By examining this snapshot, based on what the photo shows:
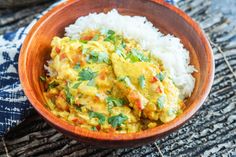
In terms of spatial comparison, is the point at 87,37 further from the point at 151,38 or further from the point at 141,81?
the point at 141,81

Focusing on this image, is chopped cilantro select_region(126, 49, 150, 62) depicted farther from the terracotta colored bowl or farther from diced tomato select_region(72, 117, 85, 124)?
diced tomato select_region(72, 117, 85, 124)

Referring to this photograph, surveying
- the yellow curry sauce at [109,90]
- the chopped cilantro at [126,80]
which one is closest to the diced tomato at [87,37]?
the yellow curry sauce at [109,90]

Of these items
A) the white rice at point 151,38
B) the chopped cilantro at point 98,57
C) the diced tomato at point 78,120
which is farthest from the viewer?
the white rice at point 151,38

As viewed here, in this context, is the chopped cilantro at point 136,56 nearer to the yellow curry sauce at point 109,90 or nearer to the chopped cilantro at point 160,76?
the yellow curry sauce at point 109,90

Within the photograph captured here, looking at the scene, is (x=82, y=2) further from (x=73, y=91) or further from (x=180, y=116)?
(x=180, y=116)

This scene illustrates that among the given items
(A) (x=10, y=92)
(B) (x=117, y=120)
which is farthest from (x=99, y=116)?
(A) (x=10, y=92)

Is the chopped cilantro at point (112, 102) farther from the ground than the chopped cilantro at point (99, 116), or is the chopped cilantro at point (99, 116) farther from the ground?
the chopped cilantro at point (112, 102)

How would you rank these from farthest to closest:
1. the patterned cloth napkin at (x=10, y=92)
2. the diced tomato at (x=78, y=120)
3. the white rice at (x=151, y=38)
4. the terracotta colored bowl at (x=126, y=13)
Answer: the patterned cloth napkin at (x=10, y=92) → the white rice at (x=151, y=38) → the diced tomato at (x=78, y=120) → the terracotta colored bowl at (x=126, y=13)
